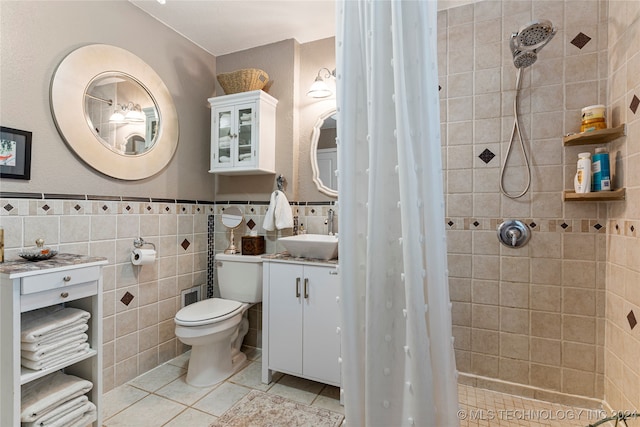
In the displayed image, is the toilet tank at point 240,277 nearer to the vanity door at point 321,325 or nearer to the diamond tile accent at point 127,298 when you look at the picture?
the vanity door at point 321,325

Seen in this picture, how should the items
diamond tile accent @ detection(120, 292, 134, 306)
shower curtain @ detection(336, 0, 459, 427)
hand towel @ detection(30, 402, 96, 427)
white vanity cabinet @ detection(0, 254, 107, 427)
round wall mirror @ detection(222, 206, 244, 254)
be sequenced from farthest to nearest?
round wall mirror @ detection(222, 206, 244, 254) → diamond tile accent @ detection(120, 292, 134, 306) → hand towel @ detection(30, 402, 96, 427) → white vanity cabinet @ detection(0, 254, 107, 427) → shower curtain @ detection(336, 0, 459, 427)

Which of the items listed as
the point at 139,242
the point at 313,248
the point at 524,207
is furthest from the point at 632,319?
the point at 139,242

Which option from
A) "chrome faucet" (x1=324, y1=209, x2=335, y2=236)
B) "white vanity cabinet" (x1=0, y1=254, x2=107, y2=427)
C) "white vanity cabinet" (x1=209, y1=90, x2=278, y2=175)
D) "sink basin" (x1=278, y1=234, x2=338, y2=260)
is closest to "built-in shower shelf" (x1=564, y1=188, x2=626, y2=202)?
"sink basin" (x1=278, y1=234, x2=338, y2=260)

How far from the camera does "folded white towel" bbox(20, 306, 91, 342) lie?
1308 mm

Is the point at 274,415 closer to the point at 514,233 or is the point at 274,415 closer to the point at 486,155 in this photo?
the point at 514,233

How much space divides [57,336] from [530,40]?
2.73 meters

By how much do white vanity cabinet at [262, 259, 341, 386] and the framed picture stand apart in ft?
4.47

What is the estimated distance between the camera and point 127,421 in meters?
1.68

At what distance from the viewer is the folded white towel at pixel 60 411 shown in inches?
52.2

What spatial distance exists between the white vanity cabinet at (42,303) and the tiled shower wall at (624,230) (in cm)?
257

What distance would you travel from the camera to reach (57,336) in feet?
4.62

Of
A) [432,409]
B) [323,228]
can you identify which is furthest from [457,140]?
[432,409]

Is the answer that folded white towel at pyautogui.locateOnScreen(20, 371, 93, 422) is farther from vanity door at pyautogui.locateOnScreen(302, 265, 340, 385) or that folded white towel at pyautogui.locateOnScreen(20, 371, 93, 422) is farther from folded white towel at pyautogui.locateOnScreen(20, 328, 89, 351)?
vanity door at pyautogui.locateOnScreen(302, 265, 340, 385)

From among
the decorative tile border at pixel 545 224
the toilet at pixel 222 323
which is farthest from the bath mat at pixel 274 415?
the decorative tile border at pixel 545 224
